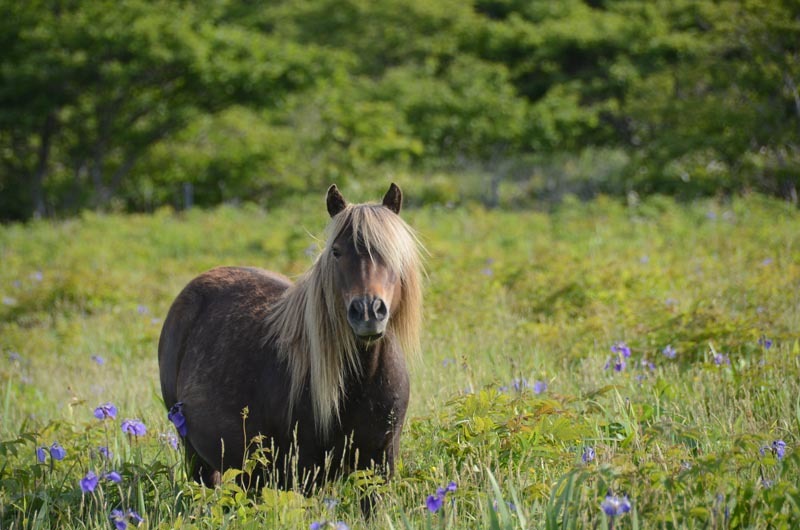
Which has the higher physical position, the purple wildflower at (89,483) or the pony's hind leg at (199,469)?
the purple wildflower at (89,483)

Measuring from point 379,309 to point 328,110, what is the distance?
17.4 metres

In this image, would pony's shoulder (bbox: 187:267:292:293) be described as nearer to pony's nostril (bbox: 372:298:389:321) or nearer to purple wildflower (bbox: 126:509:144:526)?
pony's nostril (bbox: 372:298:389:321)

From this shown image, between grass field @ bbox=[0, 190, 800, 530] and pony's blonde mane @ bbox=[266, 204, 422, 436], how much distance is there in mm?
286

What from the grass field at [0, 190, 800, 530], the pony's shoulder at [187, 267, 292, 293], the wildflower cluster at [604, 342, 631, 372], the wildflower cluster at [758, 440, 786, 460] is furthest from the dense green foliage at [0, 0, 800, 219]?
the wildflower cluster at [758, 440, 786, 460]

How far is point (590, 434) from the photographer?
12.8 ft

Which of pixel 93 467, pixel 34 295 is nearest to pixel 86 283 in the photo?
pixel 34 295

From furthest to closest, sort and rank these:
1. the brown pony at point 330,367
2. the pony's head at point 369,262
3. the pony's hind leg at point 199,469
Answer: the pony's hind leg at point 199,469
the brown pony at point 330,367
the pony's head at point 369,262

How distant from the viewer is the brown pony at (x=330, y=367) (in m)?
3.48

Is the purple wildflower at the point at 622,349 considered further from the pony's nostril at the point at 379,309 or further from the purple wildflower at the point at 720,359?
the pony's nostril at the point at 379,309

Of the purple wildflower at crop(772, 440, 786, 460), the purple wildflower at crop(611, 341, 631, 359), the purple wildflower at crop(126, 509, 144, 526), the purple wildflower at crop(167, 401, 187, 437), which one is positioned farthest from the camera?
the purple wildflower at crop(611, 341, 631, 359)

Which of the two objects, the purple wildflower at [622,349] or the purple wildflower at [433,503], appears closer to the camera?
the purple wildflower at [433,503]

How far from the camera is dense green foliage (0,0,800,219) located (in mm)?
16141

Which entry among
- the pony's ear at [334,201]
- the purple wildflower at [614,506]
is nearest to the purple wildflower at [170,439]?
the pony's ear at [334,201]

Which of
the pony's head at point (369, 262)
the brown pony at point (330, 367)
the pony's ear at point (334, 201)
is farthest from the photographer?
the pony's ear at point (334, 201)
